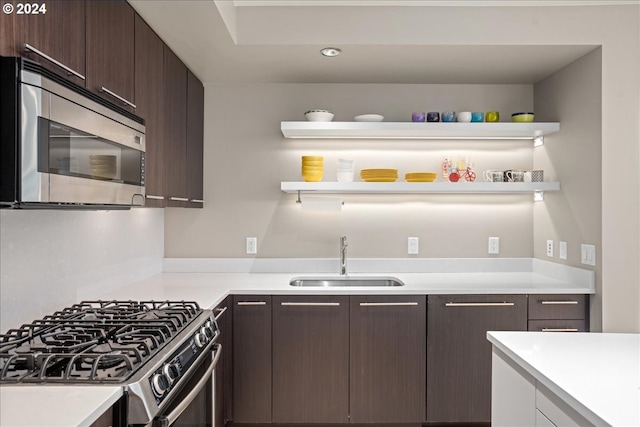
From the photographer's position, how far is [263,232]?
341cm

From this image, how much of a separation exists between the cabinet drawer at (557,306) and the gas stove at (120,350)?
1830mm

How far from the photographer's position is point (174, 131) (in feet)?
8.85

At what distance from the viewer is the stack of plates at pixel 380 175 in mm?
3139

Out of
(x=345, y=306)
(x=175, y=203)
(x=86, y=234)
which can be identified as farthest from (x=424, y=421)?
(x=86, y=234)

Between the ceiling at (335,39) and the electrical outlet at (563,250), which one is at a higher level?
the ceiling at (335,39)

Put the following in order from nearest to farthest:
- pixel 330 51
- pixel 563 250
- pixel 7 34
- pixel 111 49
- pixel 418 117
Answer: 1. pixel 7 34
2. pixel 111 49
3. pixel 330 51
4. pixel 563 250
5. pixel 418 117

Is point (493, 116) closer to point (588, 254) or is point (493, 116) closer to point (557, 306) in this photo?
point (588, 254)

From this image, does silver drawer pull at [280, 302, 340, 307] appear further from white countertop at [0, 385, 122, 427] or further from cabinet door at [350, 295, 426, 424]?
white countertop at [0, 385, 122, 427]

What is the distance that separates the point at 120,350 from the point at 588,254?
2520 millimetres

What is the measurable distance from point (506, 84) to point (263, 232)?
2024 mm

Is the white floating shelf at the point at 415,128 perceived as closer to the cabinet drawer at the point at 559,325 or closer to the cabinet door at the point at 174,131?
the cabinet door at the point at 174,131

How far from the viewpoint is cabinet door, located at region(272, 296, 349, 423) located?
273cm

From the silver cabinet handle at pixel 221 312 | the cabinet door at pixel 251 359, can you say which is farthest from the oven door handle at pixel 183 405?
the cabinet door at pixel 251 359

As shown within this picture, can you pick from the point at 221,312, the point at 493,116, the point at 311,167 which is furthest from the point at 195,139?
the point at 493,116
